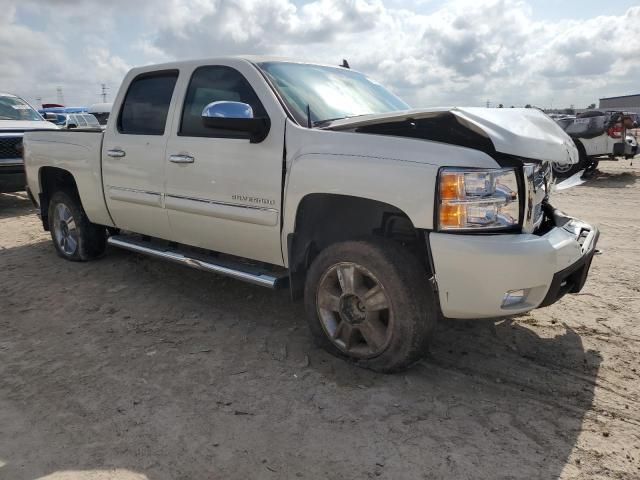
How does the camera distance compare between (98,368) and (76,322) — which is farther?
(76,322)

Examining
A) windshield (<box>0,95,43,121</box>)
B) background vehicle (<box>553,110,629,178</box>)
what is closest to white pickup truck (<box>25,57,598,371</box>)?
windshield (<box>0,95,43,121</box>)

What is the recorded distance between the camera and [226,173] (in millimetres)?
3777

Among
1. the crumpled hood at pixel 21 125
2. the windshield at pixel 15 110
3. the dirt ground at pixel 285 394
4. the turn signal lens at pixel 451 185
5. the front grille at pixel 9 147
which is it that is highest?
the windshield at pixel 15 110

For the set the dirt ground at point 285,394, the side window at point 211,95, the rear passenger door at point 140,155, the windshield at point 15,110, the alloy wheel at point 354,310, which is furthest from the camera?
A: the windshield at point 15,110

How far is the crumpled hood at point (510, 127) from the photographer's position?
2.82m

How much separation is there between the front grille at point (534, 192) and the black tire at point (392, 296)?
2.14 feet

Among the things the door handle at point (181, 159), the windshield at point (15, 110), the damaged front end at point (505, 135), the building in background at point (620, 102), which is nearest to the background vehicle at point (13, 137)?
the windshield at point (15, 110)

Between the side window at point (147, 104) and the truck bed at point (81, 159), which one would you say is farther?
the truck bed at point (81, 159)

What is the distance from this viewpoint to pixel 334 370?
3.38 metres

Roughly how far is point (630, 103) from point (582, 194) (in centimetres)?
9169

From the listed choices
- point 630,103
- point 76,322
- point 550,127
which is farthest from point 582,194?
point 630,103

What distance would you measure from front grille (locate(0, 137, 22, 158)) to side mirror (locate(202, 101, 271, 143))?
7.17m

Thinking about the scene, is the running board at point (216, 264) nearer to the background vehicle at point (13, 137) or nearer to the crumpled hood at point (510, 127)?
the crumpled hood at point (510, 127)

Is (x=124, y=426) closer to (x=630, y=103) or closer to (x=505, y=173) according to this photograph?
(x=505, y=173)
